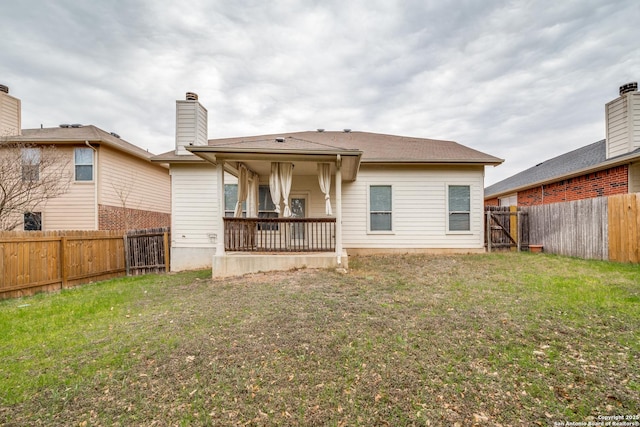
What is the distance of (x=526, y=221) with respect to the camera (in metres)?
10.7

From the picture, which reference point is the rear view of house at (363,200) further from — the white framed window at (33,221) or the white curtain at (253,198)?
the white framed window at (33,221)

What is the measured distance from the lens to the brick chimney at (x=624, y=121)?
912cm

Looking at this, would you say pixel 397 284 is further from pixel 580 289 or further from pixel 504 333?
pixel 580 289

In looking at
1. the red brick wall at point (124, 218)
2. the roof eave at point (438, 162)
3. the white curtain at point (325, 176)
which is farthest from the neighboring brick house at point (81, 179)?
the roof eave at point (438, 162)

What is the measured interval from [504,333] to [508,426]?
167 centimetres

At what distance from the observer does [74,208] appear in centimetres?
1102

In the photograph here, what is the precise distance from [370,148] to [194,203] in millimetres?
6799

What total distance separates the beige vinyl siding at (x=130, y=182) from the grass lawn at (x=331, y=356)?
7.17 metres

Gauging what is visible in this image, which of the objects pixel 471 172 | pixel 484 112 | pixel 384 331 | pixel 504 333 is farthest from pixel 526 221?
pixel 384 331

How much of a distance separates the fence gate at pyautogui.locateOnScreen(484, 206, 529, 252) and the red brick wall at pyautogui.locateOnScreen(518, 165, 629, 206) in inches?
94.1

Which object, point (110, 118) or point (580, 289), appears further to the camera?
point (110, 118)

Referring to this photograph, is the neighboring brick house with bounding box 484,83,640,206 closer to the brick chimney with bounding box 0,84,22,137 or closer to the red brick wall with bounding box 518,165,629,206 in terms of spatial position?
the red brick wall with bounding box 518,165,629,206

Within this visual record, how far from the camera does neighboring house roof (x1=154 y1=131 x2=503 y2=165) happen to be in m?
6.96

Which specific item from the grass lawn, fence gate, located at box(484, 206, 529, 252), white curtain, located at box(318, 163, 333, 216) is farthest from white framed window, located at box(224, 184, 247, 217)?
fence gate, located at box(484, 206, 529, 252)
